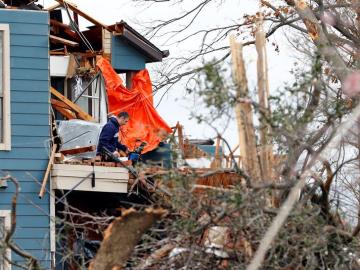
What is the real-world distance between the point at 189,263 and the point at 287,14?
11.5 meters

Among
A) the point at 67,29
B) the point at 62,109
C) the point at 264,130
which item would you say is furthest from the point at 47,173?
the point at 264,130

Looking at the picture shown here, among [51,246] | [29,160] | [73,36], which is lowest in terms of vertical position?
[51,246]

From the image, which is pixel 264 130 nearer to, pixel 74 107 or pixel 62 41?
pixel 74 107

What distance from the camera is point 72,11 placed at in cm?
2225

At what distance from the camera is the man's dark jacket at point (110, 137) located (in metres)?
19.4

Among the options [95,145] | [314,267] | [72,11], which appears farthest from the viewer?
[72,11]

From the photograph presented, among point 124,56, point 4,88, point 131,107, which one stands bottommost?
point 131,107

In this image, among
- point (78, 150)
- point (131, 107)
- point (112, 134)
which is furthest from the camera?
point (131, 107)

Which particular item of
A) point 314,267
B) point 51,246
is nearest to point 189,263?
point 314,267

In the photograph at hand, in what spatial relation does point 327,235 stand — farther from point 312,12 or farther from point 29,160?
point 312,12

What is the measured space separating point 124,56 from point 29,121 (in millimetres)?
3633

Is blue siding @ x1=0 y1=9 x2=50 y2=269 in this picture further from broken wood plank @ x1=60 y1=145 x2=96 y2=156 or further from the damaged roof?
the damaged roof

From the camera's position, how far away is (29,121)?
1906 centimetres

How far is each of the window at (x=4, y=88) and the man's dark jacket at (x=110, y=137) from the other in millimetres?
1511
